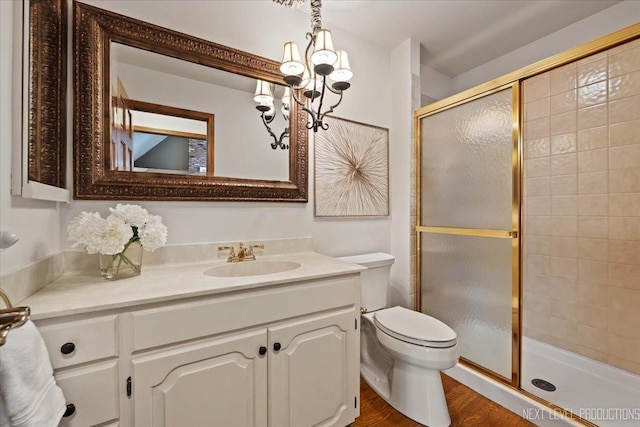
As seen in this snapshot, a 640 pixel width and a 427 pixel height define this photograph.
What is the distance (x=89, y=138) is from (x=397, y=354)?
72.0 inches

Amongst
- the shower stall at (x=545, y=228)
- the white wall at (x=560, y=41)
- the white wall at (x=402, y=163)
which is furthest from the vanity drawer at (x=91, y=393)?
the white wall at (x=560, y=41)

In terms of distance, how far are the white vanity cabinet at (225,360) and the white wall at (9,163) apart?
0.27 m

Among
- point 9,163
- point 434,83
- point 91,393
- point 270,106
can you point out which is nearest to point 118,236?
point 9,163

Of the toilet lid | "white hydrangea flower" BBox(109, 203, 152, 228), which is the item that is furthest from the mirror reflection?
the toilet lid

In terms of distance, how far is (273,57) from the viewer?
66.5 inches

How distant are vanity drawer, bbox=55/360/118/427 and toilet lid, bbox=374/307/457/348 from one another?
1.24m

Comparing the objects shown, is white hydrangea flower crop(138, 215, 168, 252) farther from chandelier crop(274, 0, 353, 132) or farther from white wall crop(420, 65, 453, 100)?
white wall crop(420, 65, 453, 100)

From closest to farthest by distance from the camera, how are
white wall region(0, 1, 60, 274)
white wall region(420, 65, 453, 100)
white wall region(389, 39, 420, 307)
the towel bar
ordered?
the towel bar < white wall region(0, 1, 60, 274) < white wall region(389, 39, 420, 307) < white wall region(420, 65, 453, 100)

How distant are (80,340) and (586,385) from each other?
2632mm

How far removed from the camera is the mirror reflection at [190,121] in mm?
1298

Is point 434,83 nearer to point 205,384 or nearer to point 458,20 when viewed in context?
point 458,20

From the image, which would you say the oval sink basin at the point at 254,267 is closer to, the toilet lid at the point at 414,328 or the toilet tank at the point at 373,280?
the toilet tank at the point at 373,280

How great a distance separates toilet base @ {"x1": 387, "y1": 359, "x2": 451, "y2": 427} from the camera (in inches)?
54.8

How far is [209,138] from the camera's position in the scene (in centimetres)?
147
